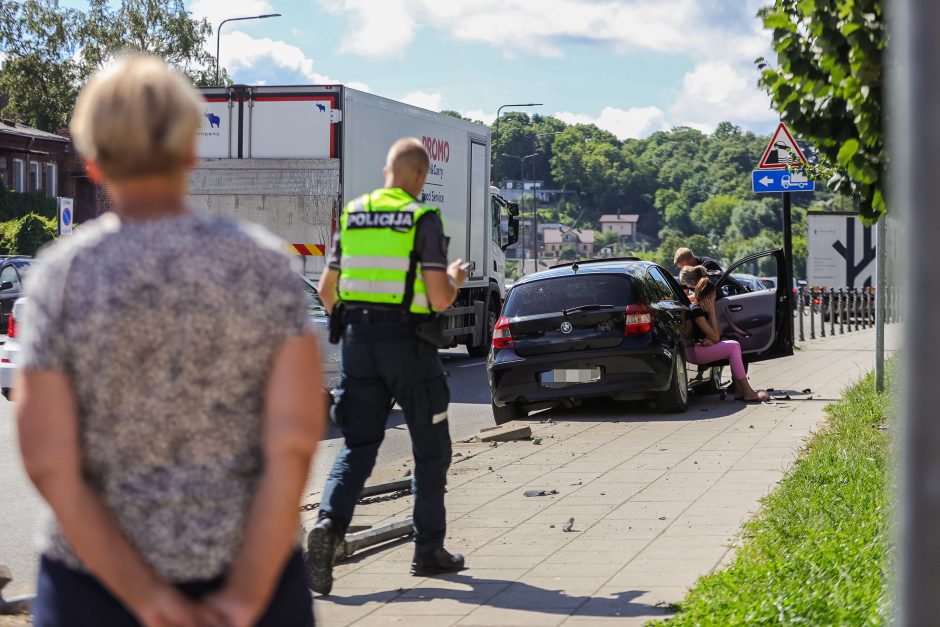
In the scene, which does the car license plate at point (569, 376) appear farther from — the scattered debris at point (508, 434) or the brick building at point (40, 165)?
the brick building at point (40, 165)

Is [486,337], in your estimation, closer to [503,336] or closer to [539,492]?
[503,336]

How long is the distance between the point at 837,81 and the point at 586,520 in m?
3.35

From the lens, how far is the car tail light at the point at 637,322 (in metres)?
12.8

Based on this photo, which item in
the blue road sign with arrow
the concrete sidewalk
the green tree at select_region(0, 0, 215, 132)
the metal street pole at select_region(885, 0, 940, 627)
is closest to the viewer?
the metal street pole at select_region(885, 0, 940, 627)

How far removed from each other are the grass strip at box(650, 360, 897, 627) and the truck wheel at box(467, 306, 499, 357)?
14677 millimetres

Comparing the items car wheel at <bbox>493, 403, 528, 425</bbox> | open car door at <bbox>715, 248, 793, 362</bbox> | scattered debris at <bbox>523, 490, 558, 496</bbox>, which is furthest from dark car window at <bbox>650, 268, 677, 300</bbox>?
scattered debris at <bbox>523, 490, 558, 496</bbox>

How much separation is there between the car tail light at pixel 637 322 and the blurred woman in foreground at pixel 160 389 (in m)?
10.5

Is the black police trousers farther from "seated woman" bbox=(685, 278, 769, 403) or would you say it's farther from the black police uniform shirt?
"seated woman" bbox=(685, 278, 769, 403)

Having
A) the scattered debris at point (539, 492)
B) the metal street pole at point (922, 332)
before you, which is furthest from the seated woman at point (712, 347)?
the metal street pole at point (922, 332)

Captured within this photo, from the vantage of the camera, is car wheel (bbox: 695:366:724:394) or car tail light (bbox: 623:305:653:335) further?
car wheel (bbox: 695:366:724:394)

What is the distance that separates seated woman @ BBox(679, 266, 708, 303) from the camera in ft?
48.8

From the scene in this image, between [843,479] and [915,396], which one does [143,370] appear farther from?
[843,479]

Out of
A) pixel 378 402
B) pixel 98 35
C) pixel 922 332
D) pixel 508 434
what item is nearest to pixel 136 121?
pixel 922 332

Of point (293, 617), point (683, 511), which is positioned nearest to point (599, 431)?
point (683, 511)
